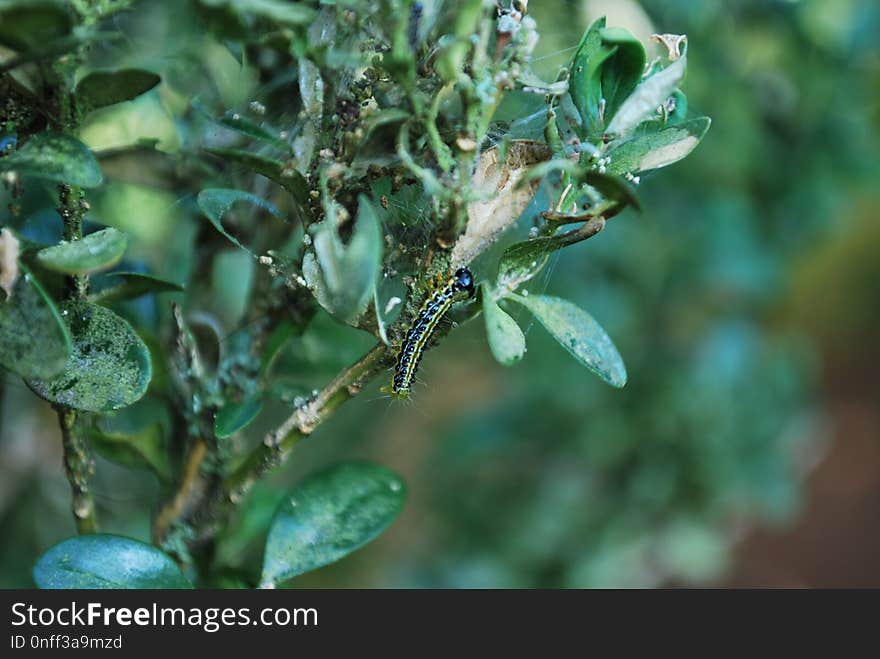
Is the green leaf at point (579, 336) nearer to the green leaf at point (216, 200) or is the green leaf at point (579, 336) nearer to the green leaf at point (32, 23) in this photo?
the green leaf at point (216, 200)

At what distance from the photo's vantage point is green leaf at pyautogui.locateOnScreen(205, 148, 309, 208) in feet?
1.63

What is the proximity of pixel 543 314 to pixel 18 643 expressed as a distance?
44 cm

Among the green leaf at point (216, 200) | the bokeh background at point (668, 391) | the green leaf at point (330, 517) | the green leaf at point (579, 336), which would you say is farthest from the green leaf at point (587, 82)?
the bokeh background at point (668, 391)

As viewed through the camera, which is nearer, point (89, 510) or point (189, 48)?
point (89, 510)

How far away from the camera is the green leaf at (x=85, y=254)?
1.50ft

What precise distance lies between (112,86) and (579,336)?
0.33m

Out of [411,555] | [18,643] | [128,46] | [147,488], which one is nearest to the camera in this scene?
[18,643]

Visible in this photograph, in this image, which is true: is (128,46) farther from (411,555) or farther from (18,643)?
(411,555)

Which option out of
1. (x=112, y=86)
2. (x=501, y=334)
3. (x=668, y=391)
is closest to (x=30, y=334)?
(x=112, y=86)

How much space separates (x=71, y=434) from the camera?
23.1 inches

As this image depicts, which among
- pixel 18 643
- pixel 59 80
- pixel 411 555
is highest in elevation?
pixel 59 80

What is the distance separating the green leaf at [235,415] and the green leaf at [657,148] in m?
0.31

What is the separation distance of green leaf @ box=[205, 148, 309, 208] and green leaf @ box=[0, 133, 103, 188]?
0.07 metres

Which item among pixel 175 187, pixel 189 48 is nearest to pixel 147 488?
pixel 175 187
